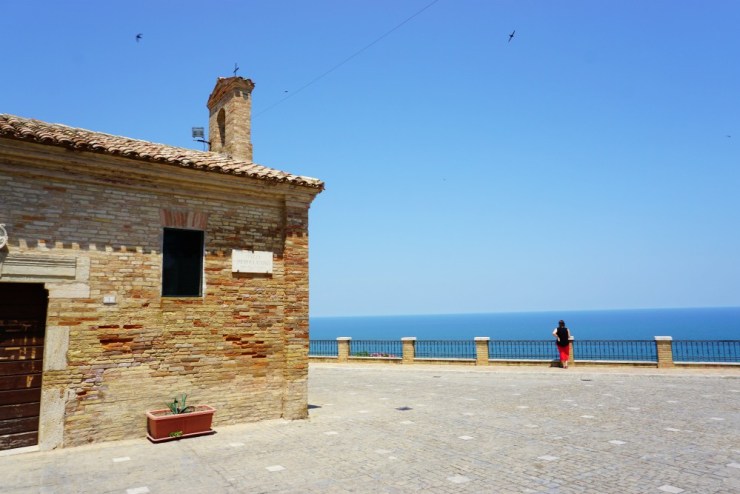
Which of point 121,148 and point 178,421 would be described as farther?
point 121,148

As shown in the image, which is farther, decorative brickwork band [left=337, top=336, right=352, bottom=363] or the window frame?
decorative brickwork band [left=337, top=336, right=352, bottom=363]

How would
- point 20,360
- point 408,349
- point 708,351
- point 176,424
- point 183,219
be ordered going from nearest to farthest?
point 20,360, point 176,424, point 183,219, point 708,351, point 408,349

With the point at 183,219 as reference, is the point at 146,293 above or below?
below

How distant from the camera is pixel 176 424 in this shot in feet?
29.3

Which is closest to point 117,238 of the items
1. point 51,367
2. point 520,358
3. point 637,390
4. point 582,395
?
point 51,367

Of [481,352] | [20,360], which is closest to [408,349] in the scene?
[481,352]

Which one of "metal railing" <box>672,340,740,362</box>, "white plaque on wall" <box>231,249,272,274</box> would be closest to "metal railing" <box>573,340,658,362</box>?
"metal railing" <box>672,340,740,362</box>

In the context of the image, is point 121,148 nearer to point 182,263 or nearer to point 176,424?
point 182,263

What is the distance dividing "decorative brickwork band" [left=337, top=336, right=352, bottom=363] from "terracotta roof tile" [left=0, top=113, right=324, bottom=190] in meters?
14.6

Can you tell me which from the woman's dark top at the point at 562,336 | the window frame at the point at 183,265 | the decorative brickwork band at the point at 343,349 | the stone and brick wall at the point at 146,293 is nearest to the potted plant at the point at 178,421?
the stone and brick wall at the point at 146,293

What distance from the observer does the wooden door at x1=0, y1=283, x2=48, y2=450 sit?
8.19 meters

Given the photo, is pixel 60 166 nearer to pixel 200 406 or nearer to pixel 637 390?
pixel 200 406

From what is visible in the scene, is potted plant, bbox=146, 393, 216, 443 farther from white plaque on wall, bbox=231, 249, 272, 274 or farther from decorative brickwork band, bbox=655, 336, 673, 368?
decorative brickwork band, bbox=655, 336, 673, 368

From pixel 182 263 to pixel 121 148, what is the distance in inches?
99.3
